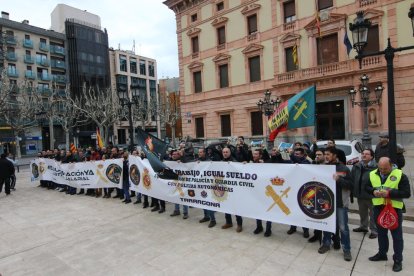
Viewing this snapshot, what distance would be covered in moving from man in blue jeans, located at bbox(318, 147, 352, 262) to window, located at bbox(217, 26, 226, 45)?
1005 inches

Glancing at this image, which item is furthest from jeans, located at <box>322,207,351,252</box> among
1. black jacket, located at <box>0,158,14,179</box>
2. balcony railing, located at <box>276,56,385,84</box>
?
balcony railing, located at <box>276,56,385,84</box>

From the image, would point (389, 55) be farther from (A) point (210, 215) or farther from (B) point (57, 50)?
(B) point (57, 50)

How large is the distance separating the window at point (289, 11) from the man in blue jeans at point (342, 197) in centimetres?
2201

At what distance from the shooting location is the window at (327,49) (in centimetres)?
2208

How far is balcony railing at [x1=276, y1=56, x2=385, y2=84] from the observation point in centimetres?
1962

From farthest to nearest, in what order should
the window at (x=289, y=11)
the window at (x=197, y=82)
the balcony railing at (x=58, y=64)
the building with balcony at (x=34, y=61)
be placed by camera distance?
the balcony railing at (x=58, y=64) → the building with balcony at (x=34, y=61) → the window at (x=197, y=82) → the window at (x=289, y=11)

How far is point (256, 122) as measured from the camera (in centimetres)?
2673

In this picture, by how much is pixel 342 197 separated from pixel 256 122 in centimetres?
2237

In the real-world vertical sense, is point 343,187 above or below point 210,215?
above

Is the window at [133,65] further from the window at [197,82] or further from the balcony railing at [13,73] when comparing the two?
the window at [197,82]

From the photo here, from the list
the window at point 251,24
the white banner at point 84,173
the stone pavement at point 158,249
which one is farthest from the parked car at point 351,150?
the window at point 251,24

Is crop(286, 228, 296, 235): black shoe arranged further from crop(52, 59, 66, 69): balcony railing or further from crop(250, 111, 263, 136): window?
crop(52, 59, 66, 69): balcony railing

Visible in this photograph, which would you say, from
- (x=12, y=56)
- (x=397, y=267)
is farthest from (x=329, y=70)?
(x=12, y=56)

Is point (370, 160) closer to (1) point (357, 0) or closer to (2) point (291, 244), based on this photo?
(2) point (291, 244)
